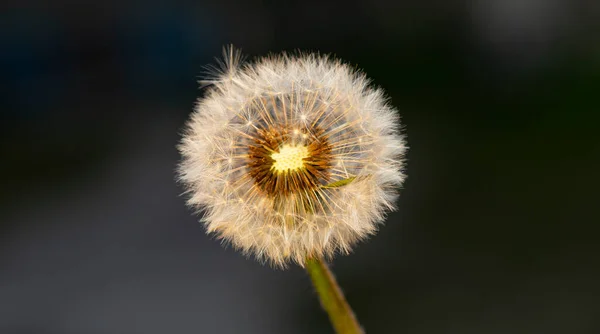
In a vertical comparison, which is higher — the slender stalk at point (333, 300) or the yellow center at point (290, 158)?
the yellow center at point (290, 158)

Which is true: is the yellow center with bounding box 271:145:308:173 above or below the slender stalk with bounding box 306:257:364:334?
above
